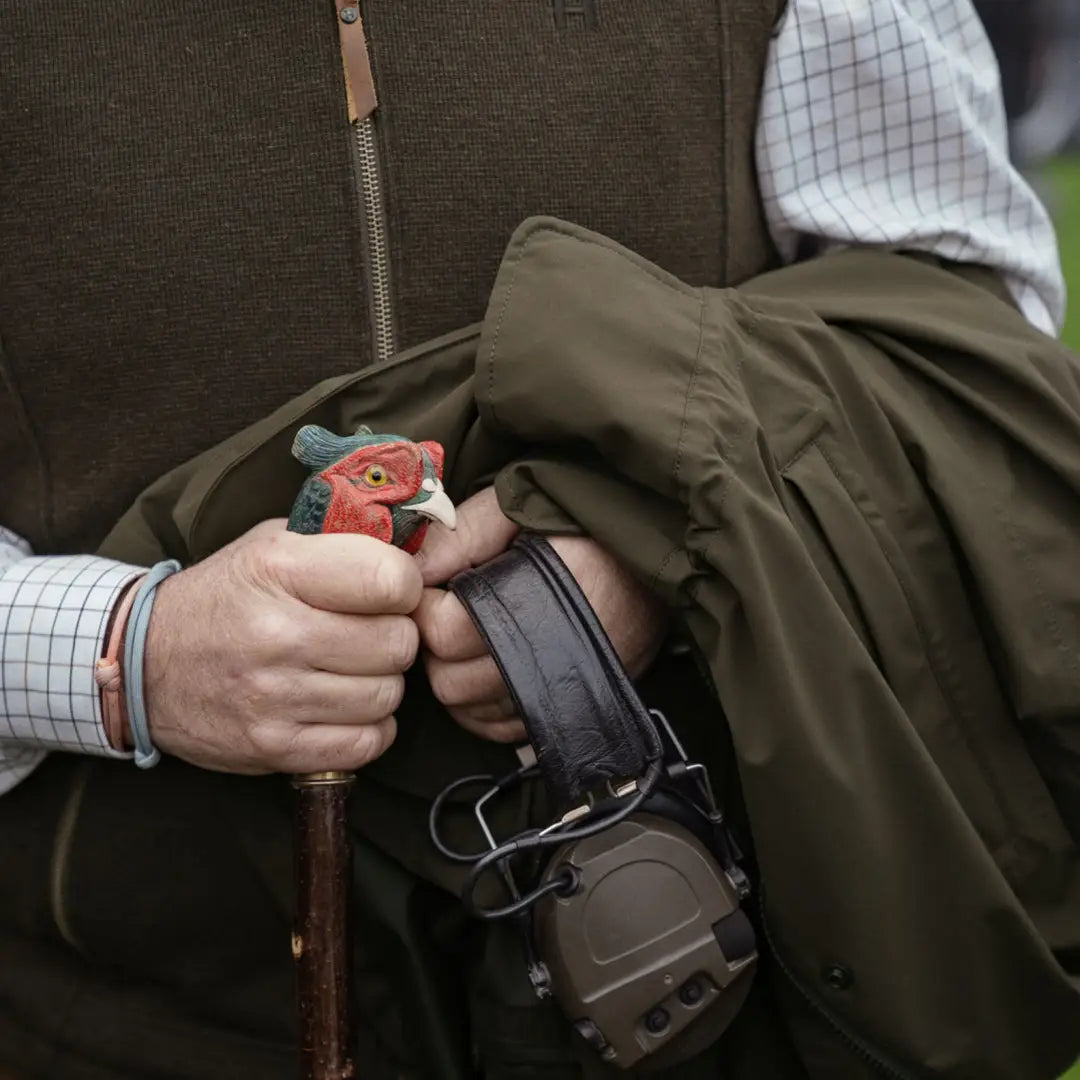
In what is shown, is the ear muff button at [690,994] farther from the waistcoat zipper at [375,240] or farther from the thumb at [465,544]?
the waistcoat zipper at [375,240]

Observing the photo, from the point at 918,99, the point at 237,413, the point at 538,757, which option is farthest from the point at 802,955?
the point at 918,99

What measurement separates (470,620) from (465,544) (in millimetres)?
60

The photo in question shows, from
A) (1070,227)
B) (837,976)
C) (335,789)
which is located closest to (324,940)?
(335,789)

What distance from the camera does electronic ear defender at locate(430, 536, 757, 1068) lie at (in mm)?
702

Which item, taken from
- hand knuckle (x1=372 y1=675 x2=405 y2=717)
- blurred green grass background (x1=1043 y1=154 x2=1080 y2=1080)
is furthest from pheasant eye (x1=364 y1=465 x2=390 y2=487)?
blurred green grass background (x1=1043 y1=154 x2=1080 y2=1080)

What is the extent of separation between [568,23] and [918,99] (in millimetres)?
303

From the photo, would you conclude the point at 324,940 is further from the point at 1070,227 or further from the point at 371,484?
the point at 1070,227

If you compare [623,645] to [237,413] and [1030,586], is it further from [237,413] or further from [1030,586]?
[237,413]

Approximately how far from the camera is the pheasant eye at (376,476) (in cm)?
70

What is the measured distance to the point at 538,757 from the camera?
2.29 ft

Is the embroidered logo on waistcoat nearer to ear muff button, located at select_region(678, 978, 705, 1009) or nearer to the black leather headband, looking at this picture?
the black leather headband

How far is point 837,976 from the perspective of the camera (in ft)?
2.28

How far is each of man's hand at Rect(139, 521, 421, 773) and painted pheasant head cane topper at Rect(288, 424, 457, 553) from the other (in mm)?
14

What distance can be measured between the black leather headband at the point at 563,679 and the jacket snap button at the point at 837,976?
0.53 feet
